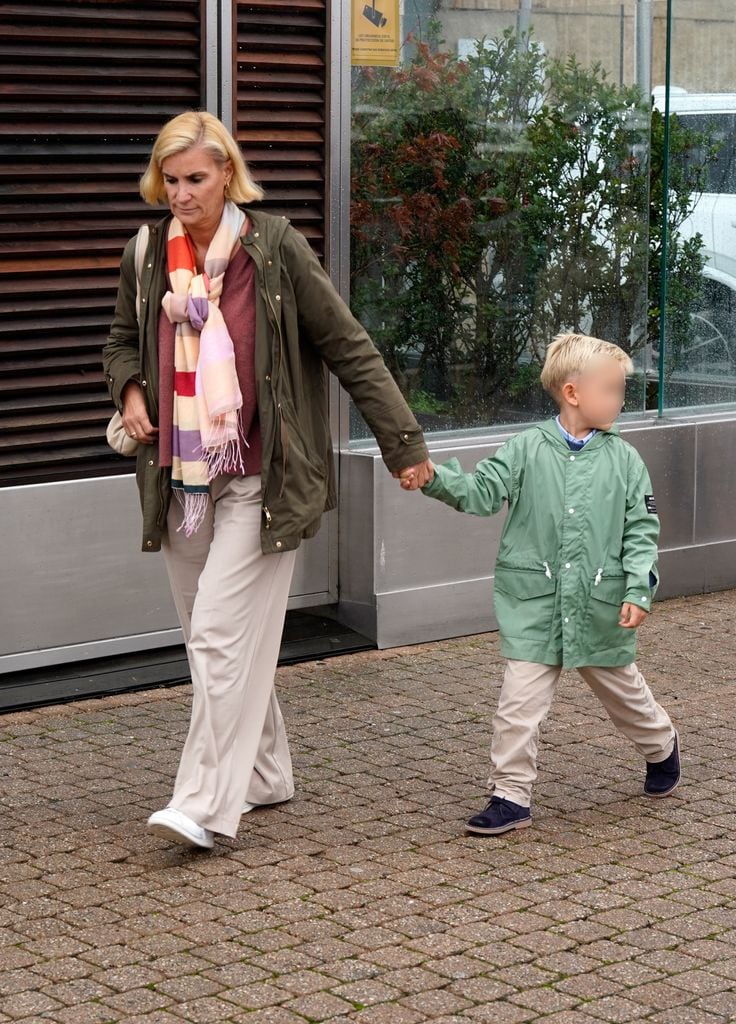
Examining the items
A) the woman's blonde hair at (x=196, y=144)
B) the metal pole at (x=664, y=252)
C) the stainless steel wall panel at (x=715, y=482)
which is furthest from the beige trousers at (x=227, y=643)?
the metal pole at (x=664, y=252)

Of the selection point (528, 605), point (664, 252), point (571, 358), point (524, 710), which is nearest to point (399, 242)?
point (664, 252)

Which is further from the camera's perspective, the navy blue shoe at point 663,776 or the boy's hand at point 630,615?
the navy blue shoe at point 663,776

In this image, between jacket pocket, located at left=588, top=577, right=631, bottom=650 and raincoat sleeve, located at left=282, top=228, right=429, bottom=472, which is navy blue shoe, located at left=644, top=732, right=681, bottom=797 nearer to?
jacket pocket, located at left=588, top=577, right=631, bottom=650

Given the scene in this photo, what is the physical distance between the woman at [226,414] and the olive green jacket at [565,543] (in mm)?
327

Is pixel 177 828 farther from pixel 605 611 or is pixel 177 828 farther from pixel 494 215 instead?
pixel 494 215

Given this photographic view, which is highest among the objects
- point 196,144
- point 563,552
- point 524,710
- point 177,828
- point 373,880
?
point 196,144

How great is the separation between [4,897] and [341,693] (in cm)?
235

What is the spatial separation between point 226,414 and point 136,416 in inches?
12.5

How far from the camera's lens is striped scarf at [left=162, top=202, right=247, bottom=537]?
184 inches

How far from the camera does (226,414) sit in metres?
4.70

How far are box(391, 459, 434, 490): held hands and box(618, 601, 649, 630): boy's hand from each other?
67 cm

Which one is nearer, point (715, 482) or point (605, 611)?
point (605, 611)

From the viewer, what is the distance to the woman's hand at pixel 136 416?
4.87 m

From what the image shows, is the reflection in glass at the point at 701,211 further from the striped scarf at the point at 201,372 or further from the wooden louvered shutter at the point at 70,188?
the striped scarf at the point at 201,372
